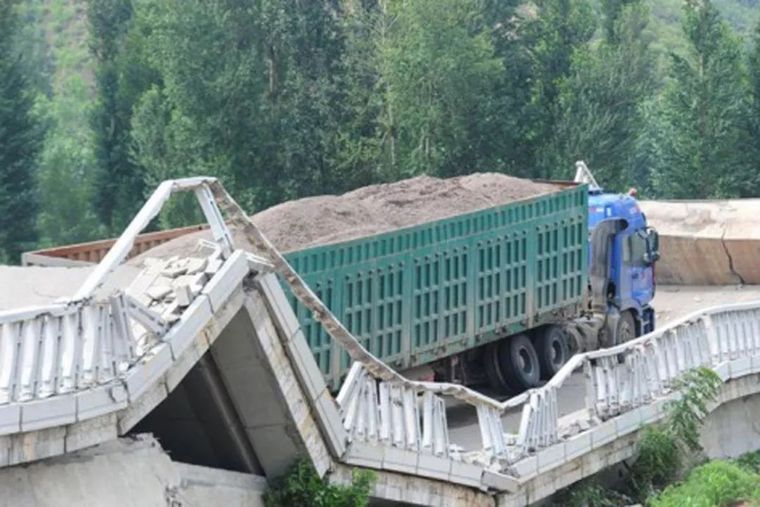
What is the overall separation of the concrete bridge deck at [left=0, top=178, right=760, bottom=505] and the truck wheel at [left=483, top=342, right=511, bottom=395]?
2.17 metres

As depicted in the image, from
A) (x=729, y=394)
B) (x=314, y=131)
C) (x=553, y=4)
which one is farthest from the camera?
(x=553, y=4)

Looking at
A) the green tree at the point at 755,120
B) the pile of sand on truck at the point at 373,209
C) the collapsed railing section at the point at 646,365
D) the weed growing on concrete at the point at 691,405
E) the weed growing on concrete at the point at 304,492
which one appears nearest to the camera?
the weed growing on concrete at the point at 304,492

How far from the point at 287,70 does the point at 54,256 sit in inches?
727

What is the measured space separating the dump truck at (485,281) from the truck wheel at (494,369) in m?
0.01

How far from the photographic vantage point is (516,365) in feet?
59.0

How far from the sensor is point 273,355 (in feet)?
34.9

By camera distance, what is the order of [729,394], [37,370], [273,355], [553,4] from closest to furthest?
1. [37,370]
2. [273,355]
3. [729,394]
4. [553,4]

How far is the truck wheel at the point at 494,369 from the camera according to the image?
17984 millimetres

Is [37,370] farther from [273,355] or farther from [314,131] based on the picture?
[314,131]

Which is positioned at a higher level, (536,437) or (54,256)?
(54,256)

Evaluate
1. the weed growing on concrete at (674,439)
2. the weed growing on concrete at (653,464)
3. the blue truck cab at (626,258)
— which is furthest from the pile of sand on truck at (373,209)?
the weed growing on concrete at (653,464)

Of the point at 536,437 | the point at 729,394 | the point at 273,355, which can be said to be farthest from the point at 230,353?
the point at 729,394

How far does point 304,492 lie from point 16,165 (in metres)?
24.8

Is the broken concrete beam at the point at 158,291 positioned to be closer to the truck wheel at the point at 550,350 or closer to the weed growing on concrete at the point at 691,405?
the weed growing on concrete at the point at 691,405
